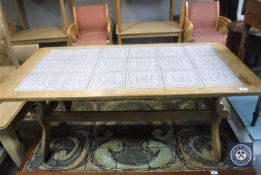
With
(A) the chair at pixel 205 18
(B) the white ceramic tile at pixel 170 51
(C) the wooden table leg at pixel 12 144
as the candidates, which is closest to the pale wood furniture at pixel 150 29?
(A) the chair at pixel 205 18

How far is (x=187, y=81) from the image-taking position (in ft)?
4.62

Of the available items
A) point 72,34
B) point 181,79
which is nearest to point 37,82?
point 181,79

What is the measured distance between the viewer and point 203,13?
3.10 metres

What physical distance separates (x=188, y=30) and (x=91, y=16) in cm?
138

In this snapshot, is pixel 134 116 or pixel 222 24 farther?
pixel 222 24

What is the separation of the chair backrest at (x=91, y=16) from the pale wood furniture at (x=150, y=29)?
32cm

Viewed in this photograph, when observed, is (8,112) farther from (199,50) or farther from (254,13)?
(254,13)

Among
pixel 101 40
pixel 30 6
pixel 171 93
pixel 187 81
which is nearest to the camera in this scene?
pixel 171 93

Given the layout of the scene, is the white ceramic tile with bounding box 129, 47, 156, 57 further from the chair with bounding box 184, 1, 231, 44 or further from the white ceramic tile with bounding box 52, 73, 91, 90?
the chair with bounding box 184, 1, 231, 44

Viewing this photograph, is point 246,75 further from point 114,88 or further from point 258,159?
point 114,88

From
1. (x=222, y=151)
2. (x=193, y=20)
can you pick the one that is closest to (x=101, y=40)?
(x=193, y=20)

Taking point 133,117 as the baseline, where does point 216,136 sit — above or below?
below

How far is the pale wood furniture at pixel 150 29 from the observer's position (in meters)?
3.00

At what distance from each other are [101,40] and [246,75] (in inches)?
78.2
